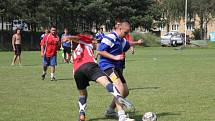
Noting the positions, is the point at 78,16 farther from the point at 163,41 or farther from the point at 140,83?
the point at 140,83

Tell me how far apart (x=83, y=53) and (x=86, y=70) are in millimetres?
412

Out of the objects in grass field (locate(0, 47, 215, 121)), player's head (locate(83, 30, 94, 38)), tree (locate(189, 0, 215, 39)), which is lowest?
grass field (locate(0, 47, 215, 121))

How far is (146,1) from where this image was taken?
2822 inches

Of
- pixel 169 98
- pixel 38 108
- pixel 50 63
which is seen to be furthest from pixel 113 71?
pixel 50 63

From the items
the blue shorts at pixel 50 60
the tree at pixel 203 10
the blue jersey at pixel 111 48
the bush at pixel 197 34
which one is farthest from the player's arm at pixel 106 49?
the bush at pixel 197 34

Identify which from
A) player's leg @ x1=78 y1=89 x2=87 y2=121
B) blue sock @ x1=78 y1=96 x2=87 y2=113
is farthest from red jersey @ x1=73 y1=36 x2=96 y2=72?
blue sock @ x1=78 y1=96 x2=87 y2=113

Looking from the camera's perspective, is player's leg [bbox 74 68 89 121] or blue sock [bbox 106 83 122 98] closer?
blue sock [bbox 106 83 122 98]

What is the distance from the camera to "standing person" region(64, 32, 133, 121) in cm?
855

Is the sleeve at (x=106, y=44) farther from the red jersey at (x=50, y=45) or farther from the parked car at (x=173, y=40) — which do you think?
the parked car at (x=173, y=40)

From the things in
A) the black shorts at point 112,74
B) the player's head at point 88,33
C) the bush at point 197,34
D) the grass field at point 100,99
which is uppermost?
the player's head at point 88,33

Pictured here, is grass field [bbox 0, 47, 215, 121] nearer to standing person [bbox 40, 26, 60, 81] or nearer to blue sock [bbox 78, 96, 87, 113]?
blue sock [bbox 78, 96, 87, 113]

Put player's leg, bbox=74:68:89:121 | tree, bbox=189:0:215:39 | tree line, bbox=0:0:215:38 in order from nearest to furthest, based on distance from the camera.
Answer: player's leg, bbox=74:68:89:121 < tree line, bbox=0:0:215:38 < tree, bbox=189:0:215:39

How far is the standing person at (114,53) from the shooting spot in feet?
29.8

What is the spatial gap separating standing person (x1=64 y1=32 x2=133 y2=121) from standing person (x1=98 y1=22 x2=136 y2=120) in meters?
0.28
